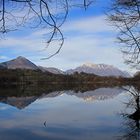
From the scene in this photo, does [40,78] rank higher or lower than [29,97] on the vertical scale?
lower

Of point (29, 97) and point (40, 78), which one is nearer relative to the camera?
point (29, 97)

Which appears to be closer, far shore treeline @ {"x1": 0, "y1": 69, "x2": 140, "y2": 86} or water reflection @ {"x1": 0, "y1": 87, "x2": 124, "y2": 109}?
water reflection @ {"x1": 0, "y1": 87, "x2": 124, "y2": 109}

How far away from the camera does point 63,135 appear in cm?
1805

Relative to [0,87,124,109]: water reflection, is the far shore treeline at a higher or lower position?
lower

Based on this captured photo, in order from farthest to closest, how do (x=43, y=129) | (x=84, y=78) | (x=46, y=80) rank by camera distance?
(x=84, y=78)
(x=46, y=80)
(x=43, y=129)

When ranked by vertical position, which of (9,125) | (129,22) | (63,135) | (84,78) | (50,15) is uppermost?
(50,15)

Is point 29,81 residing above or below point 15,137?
below

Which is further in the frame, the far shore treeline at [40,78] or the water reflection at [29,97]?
the far shore treeline at [40,78]

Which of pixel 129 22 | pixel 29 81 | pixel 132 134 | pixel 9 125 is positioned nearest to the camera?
pixel 129 22

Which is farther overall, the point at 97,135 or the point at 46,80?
the point at 46,80

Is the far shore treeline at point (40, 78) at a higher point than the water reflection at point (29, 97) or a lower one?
lower

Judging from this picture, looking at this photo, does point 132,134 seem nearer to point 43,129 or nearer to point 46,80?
point 43,129

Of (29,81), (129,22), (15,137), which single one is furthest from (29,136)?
(29,81)

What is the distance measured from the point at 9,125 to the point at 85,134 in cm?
623
